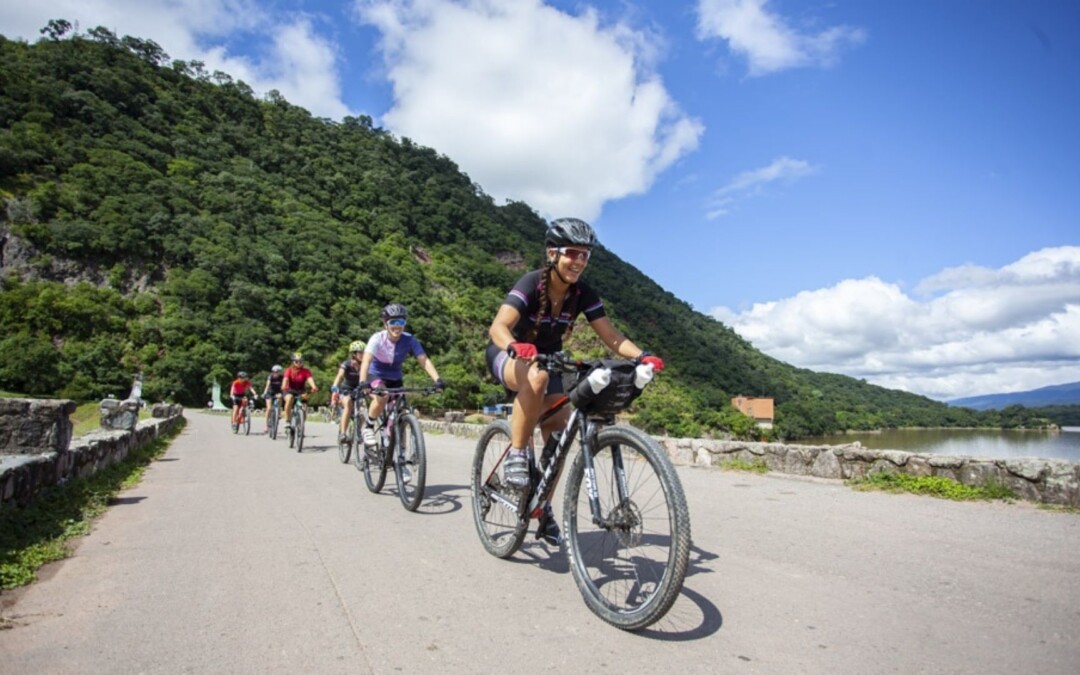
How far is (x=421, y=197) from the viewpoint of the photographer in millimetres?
124812

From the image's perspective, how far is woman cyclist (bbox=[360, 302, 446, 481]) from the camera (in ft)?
22.0

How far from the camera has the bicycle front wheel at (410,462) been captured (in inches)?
212

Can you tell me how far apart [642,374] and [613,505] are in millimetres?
676

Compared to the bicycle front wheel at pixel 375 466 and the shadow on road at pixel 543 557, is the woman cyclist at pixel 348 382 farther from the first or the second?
the shadow on road at pixel 543 557

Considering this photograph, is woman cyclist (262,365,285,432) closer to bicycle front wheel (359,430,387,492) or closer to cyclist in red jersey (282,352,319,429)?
cyclist in red jersey (282,352,319,429)

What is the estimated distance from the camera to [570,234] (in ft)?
11.4

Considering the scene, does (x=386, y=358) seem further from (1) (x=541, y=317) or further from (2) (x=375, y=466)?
(1) (x=541, y=317)

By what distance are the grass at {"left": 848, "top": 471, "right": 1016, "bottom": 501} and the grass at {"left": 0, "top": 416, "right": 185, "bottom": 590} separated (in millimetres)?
7344

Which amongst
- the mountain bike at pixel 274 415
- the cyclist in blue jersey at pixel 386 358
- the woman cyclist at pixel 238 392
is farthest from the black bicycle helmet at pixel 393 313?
the woman cyclist at pixel 238 392

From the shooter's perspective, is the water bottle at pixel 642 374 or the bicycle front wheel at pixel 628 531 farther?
the water bottle at pixel 642 374

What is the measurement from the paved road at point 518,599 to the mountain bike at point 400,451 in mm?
318

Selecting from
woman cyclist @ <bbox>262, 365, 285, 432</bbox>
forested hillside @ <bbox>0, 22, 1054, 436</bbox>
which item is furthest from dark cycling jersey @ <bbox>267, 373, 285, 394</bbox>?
forested hillside @ <bbox>0, 22, 1054, 436</bbox>

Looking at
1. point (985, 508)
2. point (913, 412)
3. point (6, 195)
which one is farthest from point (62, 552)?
point (913, 412)

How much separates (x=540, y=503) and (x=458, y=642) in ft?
3.62
